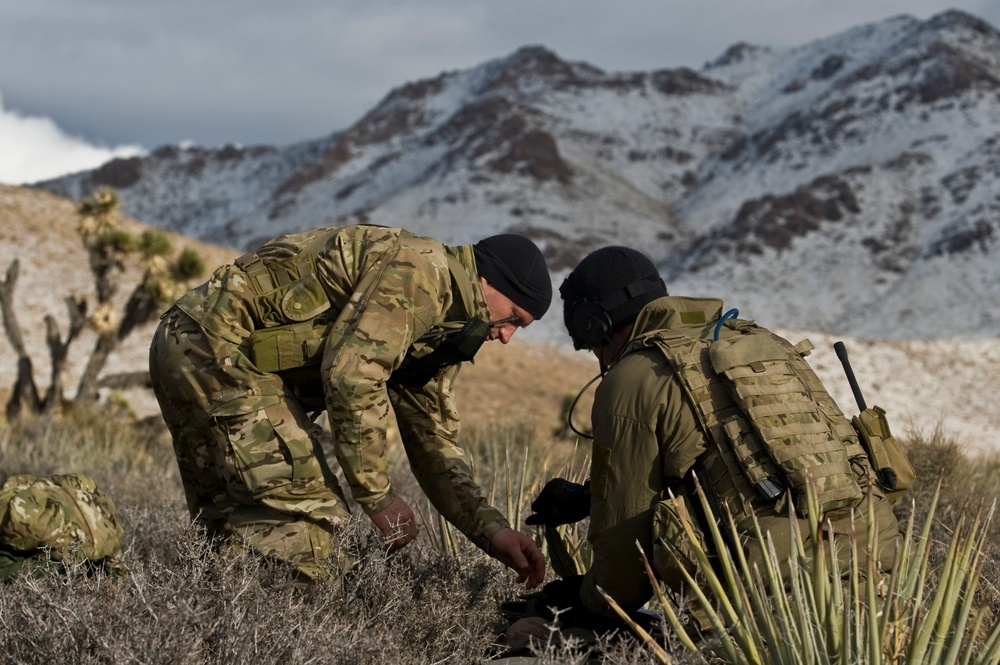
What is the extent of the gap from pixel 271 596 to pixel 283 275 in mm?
1138

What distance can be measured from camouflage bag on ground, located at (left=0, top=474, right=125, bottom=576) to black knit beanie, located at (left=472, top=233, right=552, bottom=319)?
1.93m

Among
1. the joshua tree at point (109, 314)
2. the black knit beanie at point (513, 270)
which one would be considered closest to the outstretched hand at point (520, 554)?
the black knit beanie at point (513, 270)

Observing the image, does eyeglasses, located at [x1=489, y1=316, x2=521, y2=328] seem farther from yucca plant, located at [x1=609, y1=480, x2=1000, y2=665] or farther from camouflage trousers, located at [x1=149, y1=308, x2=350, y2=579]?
yucca plant, located at [x1=609, y1=480, x2=1000, y2=665]

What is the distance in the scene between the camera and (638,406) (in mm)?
2812

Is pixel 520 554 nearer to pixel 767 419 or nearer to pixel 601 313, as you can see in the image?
pixel 601 313

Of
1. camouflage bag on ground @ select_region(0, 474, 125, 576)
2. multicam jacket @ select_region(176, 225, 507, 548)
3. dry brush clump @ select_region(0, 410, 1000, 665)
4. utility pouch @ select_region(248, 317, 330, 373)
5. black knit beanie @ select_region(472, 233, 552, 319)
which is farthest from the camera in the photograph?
camouflage bag on ground @ select_region(0, 474, 125, 576)

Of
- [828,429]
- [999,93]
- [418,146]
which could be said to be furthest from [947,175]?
[828,429]

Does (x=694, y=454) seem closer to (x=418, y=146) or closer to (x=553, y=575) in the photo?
(x=553, y=575)

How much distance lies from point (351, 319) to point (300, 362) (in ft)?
1.01

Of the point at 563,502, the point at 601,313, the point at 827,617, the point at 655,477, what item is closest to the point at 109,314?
the point at 563,502

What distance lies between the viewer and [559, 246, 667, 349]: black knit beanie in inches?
125

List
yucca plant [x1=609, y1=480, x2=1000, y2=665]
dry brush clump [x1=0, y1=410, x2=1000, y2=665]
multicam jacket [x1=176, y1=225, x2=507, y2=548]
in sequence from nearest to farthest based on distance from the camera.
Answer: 1. yucca plant [x1=609, y1=480, x2=1000, y2=665]
2. dry brush clump [x1=0, y1=410, x2=1000, y2=665]
3. multicam jacket [x1=176, y1=225, x2=507, y2=548]

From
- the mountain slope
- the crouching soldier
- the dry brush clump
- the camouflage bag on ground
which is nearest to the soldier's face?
the crouching soldier

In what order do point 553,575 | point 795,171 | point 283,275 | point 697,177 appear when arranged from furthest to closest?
point 697,177 < point 795,171 < point 553,575 < point 283,275
